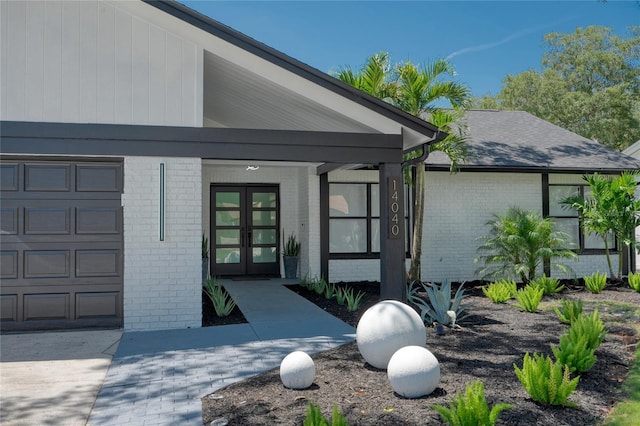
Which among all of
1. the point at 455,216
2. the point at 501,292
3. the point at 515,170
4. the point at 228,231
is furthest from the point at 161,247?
the point at 515,170

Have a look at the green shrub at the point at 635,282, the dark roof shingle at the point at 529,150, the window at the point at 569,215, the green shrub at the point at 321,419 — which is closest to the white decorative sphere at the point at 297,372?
the green shrub at the point at 321,419

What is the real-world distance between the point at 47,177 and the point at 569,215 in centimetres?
1272

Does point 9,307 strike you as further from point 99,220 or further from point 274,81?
point 274,81

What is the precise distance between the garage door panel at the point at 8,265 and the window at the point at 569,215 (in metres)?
12.7

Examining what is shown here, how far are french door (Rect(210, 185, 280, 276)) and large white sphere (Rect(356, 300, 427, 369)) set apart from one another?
9.68m

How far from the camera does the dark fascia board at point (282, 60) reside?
7672 mm

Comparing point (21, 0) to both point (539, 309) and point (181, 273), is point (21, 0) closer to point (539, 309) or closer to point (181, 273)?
point (181, 273)

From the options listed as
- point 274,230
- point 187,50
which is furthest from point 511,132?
point 187,50

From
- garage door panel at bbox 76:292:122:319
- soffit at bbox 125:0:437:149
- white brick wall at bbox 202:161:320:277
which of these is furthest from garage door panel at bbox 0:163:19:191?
white brick wall at bbox 202:161:320:277

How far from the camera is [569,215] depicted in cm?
1484

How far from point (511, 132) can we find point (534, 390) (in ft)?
43.5

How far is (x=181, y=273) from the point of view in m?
8.29

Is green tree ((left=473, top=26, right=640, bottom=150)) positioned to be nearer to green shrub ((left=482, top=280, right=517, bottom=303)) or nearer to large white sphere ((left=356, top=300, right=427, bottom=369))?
green shrub ((left=482, top=280, right=517, bottom=303))

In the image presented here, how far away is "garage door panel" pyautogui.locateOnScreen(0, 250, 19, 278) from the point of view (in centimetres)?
790
